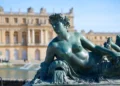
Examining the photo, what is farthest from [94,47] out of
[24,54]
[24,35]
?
[24,35]

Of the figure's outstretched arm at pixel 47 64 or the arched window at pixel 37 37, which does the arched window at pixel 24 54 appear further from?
the figure's outstretched arm at pixel 47 64

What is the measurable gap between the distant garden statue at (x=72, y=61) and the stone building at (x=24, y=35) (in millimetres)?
63527

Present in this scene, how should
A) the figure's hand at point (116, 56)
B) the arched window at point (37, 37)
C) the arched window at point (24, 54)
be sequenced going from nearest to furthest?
the figure's hand at point (116, 56)
the arched window at point (24, 54)
the arched window at point (37, 37)

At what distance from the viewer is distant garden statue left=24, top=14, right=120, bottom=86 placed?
4.35 m

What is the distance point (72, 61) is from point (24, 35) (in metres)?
68.4

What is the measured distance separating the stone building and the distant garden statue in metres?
63.5

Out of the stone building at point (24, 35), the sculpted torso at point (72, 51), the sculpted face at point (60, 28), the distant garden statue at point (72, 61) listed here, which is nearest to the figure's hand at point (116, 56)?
the distant garden statue at point (72, 61)

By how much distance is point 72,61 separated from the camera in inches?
174

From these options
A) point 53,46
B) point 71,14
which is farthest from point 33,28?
point 53,46

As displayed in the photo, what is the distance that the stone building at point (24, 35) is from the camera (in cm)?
6962

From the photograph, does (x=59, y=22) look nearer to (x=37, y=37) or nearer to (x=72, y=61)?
(x=72, y=61)

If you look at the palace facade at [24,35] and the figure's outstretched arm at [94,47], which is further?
the palace facade at [24,35]

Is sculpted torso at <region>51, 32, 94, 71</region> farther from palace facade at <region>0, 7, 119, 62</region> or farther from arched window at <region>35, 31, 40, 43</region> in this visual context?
arched window at <region>35, 31, 40, 43</region>

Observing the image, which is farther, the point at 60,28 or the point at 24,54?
the point at 24,54
